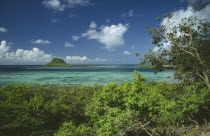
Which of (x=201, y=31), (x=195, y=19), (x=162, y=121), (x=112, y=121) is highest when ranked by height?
(x=195, y=19)

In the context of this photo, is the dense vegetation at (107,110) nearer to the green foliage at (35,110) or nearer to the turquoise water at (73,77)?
the green foliage at (35,110)

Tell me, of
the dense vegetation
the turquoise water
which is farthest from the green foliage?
the turquoise water

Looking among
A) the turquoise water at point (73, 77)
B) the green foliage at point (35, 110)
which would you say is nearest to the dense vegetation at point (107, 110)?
the green foliage at point (35, 110)

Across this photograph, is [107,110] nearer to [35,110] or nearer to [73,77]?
[35,110]

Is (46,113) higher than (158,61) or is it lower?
lower

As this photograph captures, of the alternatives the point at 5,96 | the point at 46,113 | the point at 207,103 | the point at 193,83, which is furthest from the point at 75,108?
the point at 207,103

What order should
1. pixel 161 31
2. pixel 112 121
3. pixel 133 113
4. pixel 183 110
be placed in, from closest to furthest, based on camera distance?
1. pixel 112 121
2. pixel 133 113
3. pixel 183 110
4. pixel 161 31

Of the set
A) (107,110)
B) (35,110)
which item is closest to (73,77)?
(35,110)

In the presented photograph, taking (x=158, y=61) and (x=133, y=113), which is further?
(x=158, y=61)

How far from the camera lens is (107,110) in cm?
671

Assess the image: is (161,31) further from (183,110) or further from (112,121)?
(112,121)

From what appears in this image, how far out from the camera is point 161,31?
10.4 meters

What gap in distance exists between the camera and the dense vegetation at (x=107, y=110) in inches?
240

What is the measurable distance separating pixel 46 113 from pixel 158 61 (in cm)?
845
